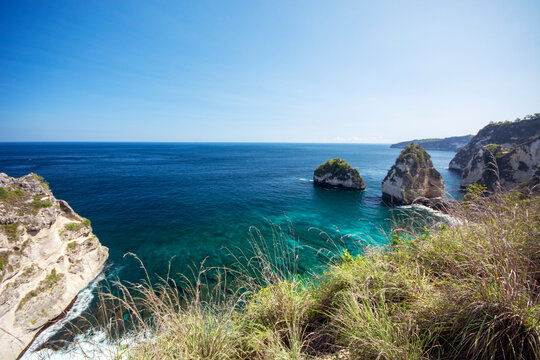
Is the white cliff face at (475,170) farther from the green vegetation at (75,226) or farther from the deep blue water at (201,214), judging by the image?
the green vegetation at (75,226)

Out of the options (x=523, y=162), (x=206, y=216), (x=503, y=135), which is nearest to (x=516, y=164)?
(x=523, y=162)

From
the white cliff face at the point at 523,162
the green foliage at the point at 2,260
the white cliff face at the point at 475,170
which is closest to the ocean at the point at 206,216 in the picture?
the green foliage at the point at 2,260

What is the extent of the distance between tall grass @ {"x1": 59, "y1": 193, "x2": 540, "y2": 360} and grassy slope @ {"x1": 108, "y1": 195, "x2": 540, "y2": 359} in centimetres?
2

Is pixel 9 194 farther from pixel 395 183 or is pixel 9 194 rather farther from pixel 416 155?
pixel 416 155

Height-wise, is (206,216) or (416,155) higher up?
(416,155)

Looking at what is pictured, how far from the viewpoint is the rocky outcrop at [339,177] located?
42.1m

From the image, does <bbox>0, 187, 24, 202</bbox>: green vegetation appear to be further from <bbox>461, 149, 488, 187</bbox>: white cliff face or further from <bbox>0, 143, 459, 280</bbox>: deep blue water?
<bbox>461, 149, 488, 187</bbox>: white cliff face

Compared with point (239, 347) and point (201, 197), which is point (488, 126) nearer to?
point (201, 197)

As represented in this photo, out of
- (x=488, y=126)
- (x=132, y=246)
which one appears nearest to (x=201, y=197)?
(x=132, y=246)

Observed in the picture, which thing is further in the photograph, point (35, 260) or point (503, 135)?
point (503, 135)

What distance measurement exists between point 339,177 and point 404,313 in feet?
138

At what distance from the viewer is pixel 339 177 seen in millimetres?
42844

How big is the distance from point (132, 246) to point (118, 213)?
10.9m

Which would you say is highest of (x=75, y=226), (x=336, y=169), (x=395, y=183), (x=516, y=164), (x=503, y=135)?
(x=503, y=135)
